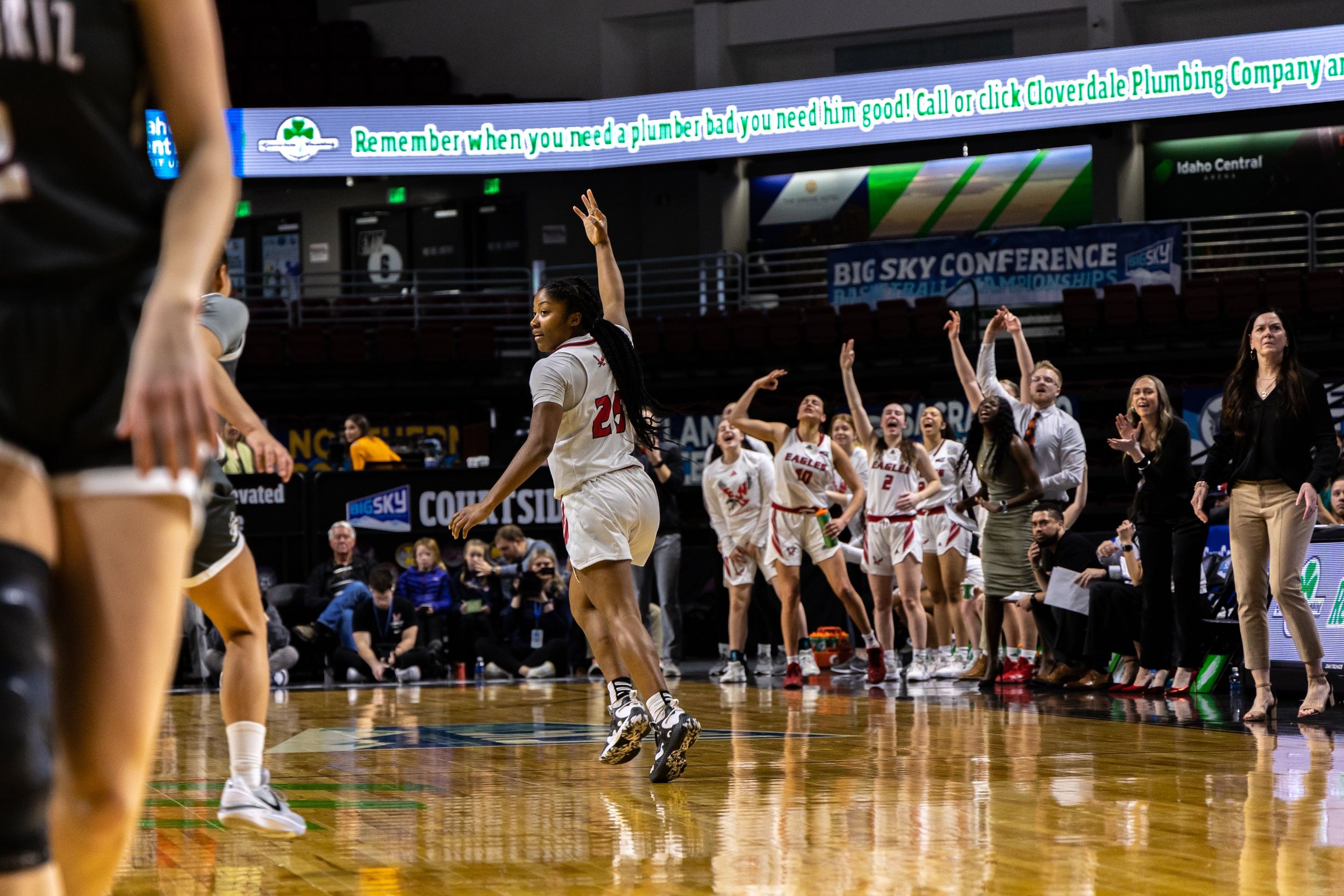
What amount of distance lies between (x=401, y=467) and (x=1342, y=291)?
10.5 m

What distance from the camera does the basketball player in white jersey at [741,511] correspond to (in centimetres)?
1121

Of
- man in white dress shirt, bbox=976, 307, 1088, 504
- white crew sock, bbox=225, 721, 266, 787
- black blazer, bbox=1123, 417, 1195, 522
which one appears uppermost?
man in white dress shirt, bbox=976, 307, 1088, 504

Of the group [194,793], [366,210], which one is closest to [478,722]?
[194,793]

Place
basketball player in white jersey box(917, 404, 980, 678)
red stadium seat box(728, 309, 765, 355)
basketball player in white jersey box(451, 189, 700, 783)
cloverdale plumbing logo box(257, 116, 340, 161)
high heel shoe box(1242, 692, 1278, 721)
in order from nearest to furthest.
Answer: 1. basketball player in white jersey box(451, 189, 700, 783)
2. high heel shoe box(1242, 692, 1278, 721)
3. basketball player in white jersey box(917, 404, 980, 678)
4. red stadium seat box(728, 309, 765, 355)
5. cloverdale plumbing logo box(257, 116, 340, 161)

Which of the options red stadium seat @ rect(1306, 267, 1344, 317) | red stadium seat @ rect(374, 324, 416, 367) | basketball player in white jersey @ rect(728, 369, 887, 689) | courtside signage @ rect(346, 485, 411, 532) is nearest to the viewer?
basketball player in white jersey @ rect(728, 369, 887, 689)

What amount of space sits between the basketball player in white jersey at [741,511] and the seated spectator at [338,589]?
3.18 meters

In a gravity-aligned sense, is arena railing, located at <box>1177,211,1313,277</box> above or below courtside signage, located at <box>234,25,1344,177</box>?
below

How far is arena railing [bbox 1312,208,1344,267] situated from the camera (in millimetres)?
17688

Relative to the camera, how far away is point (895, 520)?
34.9ft

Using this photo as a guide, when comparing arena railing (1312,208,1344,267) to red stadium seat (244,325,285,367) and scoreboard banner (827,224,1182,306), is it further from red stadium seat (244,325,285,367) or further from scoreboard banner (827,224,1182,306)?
red stadium seat (244,325,285,367)

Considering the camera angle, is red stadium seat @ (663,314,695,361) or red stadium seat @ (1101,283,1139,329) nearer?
red stadium seat @ (1101,283,1139,329)

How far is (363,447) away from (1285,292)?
34.2 feet

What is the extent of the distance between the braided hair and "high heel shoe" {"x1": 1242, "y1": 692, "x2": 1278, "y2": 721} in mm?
3413

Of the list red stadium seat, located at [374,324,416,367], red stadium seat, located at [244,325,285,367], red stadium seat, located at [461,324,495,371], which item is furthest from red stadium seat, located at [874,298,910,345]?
red stadium seat, located at [244,325,285,367]
